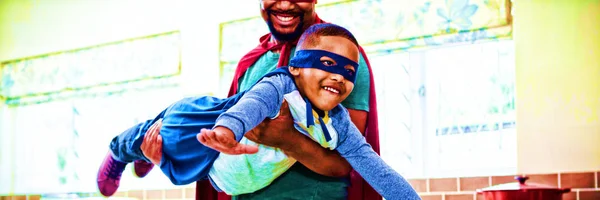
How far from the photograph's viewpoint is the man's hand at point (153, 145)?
3.77ft

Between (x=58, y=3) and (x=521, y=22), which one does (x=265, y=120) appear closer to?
(x=521, y=22)

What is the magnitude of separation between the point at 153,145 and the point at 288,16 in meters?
0.30

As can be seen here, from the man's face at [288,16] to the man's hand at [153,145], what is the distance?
9.8 inches

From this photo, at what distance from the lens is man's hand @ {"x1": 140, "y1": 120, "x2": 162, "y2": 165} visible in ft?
3.77

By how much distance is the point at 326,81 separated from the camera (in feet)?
3.60

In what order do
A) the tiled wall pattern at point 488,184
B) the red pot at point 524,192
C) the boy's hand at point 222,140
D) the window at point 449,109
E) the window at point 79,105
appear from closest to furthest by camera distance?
the boy's hand at point 222,140
the red pot at point 524,192
the tiled wall pattern at point 488,184
the window at point 449,109
the window at point 79,105

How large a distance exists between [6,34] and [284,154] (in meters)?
5.22

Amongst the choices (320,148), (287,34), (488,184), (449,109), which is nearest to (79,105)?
(449,109)

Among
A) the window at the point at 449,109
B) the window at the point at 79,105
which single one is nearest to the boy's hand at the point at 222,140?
the window at the point at 449,109

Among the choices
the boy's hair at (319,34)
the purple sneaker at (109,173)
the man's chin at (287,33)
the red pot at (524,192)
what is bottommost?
the red pot at (524,192)

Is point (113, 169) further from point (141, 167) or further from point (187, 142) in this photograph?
point (187, 142)

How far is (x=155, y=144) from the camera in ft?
3.77

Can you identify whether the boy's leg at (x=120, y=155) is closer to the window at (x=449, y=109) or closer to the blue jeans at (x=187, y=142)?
the blue jeans at (x=187, y=142)

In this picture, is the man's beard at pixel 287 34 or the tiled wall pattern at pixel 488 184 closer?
the man's beard at pixel 287 34
